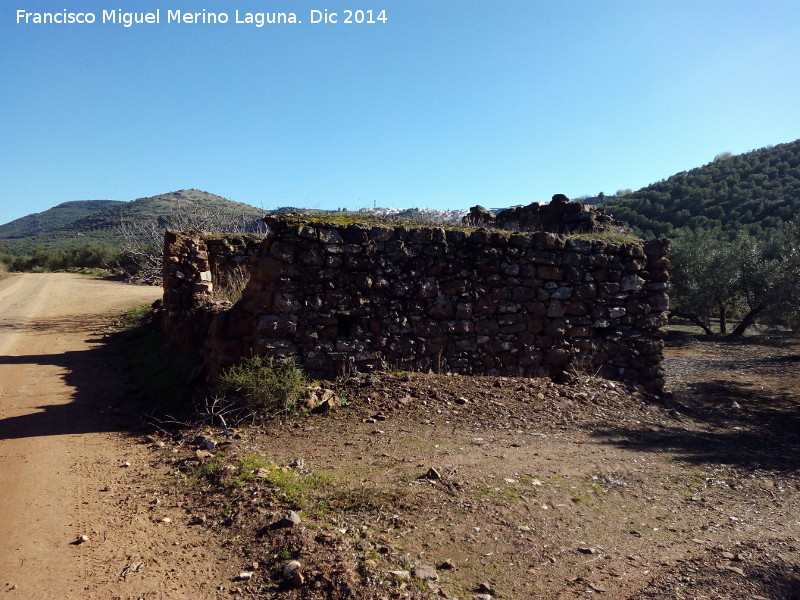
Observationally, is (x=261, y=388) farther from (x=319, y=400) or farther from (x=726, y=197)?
(x=726, y=197)

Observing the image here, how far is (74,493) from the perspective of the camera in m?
4.93

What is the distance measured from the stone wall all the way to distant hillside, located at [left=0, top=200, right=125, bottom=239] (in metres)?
96.3

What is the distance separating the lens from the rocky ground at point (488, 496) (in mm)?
3596

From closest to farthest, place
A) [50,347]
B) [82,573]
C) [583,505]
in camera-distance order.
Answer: [82,573], [583,505], [50,347]

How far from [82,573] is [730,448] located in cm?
696

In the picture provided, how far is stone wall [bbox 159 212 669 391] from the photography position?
7.20 m

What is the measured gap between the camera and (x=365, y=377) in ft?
24.3

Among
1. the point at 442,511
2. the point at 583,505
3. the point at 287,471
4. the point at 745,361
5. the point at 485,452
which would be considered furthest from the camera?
the point at 745,361

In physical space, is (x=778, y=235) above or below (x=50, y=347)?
above

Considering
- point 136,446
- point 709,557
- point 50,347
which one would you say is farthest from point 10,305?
point 709,557

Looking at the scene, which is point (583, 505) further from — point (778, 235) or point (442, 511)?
point (778, 235)

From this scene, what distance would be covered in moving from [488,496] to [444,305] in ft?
11.4

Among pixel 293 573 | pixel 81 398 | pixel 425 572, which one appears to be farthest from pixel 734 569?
pixel 81 398

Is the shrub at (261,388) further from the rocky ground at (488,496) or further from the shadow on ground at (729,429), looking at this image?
the shadow on ground at (729,429)
